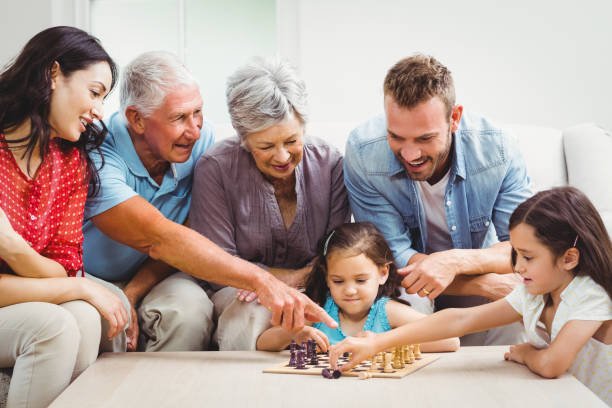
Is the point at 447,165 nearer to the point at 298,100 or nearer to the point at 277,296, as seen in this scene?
the point at 298,100

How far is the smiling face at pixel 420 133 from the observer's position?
2301 mm

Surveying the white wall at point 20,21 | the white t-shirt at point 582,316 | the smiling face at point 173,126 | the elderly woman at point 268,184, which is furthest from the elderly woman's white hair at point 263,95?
the white wall at point 20,21

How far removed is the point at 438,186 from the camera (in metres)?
2.55

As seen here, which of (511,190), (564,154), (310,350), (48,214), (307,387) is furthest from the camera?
(564,154)

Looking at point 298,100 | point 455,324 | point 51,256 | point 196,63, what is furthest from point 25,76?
point 196,63

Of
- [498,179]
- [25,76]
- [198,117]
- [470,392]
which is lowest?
[470,392]

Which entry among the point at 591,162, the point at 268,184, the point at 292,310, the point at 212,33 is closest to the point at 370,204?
the point at 268,184

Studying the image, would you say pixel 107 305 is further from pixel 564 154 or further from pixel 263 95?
pixel 564 154

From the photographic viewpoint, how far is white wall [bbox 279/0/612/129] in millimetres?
3805

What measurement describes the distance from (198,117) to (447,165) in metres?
0.81

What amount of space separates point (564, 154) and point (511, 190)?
2.47 feet

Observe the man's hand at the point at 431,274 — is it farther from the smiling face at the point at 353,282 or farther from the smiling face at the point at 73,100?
the smiling face at the point at 73,100

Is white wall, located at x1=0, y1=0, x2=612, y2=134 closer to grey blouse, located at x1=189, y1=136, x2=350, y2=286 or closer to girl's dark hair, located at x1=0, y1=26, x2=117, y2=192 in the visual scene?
grey blouse, located at x1=189, y1=136, x2=350, y2=286

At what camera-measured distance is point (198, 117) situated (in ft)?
8.34
